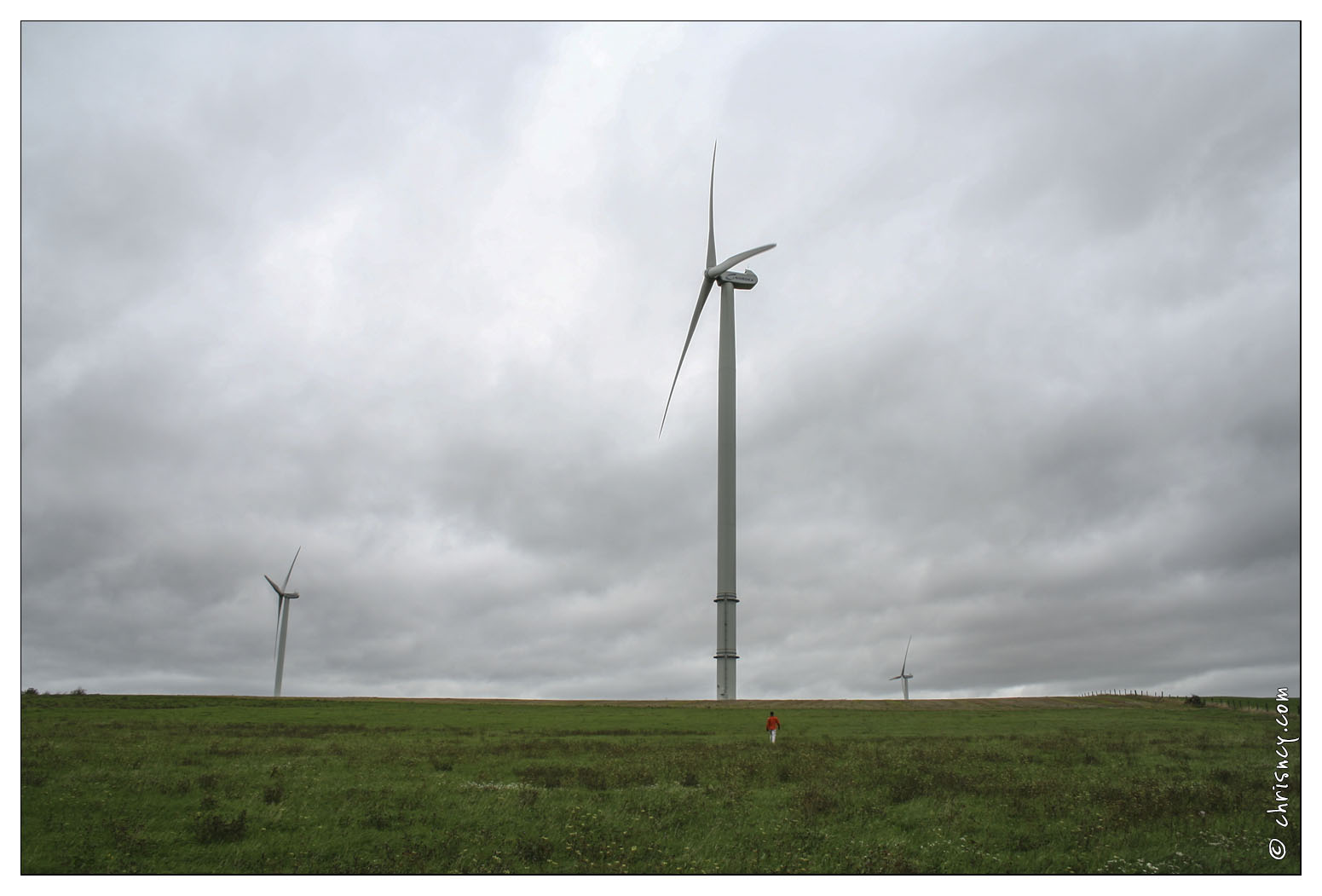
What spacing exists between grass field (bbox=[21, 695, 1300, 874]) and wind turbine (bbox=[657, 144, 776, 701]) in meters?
38.8

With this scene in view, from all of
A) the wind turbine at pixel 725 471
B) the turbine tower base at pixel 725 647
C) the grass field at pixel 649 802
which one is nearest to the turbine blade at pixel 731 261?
the wind turbine at pixel 725 471

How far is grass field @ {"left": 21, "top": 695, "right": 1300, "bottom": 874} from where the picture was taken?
69.7 feet

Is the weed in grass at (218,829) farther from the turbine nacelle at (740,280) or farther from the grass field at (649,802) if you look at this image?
the turbine nacelle at (740,280)

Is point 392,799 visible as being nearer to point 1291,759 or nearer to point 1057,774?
point 1057,774

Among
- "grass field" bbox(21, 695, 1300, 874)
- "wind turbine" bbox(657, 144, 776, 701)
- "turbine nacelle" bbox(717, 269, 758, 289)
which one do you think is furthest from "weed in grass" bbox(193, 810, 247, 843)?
"turbine nacelle" bbox(717, 269, 758, 289)

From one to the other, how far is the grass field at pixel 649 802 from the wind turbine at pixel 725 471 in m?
38.8

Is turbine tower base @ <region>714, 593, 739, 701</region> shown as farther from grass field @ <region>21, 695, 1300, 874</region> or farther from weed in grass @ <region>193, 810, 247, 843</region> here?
weed in grass @ <region>193, 810, 247, 843</region>

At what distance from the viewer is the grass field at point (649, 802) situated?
2125 centimetres

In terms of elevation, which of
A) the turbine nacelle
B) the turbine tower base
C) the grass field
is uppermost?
the turbine nacelle

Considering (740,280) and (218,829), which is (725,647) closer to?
(740,280)

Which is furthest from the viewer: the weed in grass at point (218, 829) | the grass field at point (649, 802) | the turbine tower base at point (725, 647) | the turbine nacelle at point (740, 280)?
the turbine nacelle at point (740, 280)

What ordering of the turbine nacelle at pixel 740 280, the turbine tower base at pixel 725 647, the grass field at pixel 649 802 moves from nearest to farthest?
the grass field at pixel 649 802 → the turbine tower base at pixel 725 647 → the turbine nacelle at pixel 740 280

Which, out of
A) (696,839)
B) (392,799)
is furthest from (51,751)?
(696,839)
